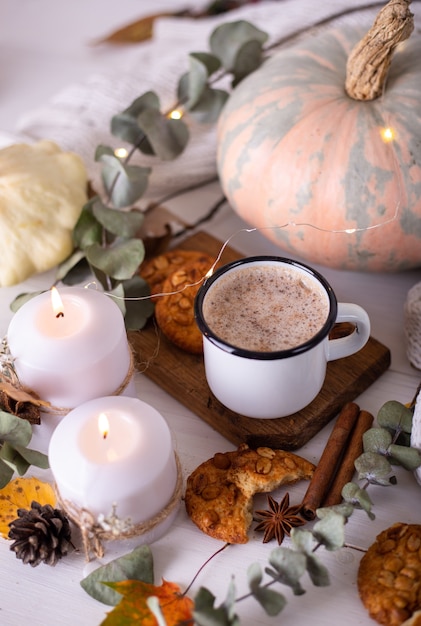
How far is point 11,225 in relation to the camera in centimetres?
101

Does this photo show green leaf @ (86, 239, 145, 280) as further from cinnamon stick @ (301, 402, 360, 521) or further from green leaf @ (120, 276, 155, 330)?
cinnamon stick @ (301, 402, 360, 521)

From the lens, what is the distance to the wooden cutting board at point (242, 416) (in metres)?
0.88

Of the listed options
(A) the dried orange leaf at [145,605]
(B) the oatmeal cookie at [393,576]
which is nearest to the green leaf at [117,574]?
(A) the dried orange leaf at [145,605]

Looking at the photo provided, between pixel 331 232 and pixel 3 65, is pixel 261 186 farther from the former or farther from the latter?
pixel 3 65

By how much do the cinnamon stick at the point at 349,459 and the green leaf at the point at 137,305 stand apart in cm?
30

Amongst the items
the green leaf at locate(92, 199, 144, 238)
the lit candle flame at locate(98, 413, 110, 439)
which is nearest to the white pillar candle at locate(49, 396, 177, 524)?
the lit candle flame at locate(98, 413, 110, 439)

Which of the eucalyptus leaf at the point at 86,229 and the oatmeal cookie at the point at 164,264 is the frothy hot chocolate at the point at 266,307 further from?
the eucalyptus leaf at the point at 86,229

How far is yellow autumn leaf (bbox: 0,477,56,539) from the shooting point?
838 millimetres

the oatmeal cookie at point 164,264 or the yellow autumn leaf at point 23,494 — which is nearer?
the yellow autumn leaf at point 23,494

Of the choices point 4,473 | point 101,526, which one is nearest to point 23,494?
point 4,473

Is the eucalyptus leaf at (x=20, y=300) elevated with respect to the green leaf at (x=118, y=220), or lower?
lower

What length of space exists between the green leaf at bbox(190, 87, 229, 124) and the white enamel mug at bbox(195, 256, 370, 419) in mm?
382

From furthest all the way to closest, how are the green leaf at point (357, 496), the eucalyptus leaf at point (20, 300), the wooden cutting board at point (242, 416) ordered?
the eucalyptus leaf at point (20, 300) < the wooden cutting board at point (242, 416) < the green leaf at point (357, 496)

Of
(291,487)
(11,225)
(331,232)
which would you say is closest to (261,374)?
(291,487)
